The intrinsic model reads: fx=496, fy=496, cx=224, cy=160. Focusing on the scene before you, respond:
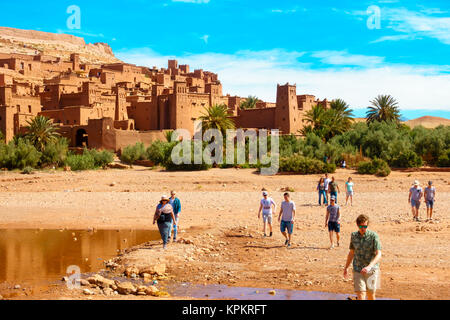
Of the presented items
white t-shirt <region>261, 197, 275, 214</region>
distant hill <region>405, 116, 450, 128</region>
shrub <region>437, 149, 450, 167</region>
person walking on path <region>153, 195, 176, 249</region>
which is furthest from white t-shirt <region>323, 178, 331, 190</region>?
distant hill <region>405, 116, 450, 128</region>

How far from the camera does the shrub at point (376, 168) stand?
28.7 meters

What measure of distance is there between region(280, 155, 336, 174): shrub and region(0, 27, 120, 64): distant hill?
72481mm

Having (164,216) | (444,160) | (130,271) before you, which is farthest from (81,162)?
(130,271)

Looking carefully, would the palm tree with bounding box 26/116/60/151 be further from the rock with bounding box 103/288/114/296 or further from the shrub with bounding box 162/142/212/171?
the rock with bounding box 103/288/114/296

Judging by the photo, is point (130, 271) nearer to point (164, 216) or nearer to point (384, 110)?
point (164, 216)

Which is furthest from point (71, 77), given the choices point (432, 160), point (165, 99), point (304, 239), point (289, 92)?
point (304, 239)

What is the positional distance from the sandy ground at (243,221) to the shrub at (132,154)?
208 inches

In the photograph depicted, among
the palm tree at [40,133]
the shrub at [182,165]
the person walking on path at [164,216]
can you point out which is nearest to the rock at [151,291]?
the person walking on path at [164,216]

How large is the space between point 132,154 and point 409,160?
2020 centimetres

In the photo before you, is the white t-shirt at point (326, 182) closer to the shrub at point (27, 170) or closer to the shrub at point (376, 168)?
the shrub at point (376, 168)

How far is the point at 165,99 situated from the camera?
153 feet
